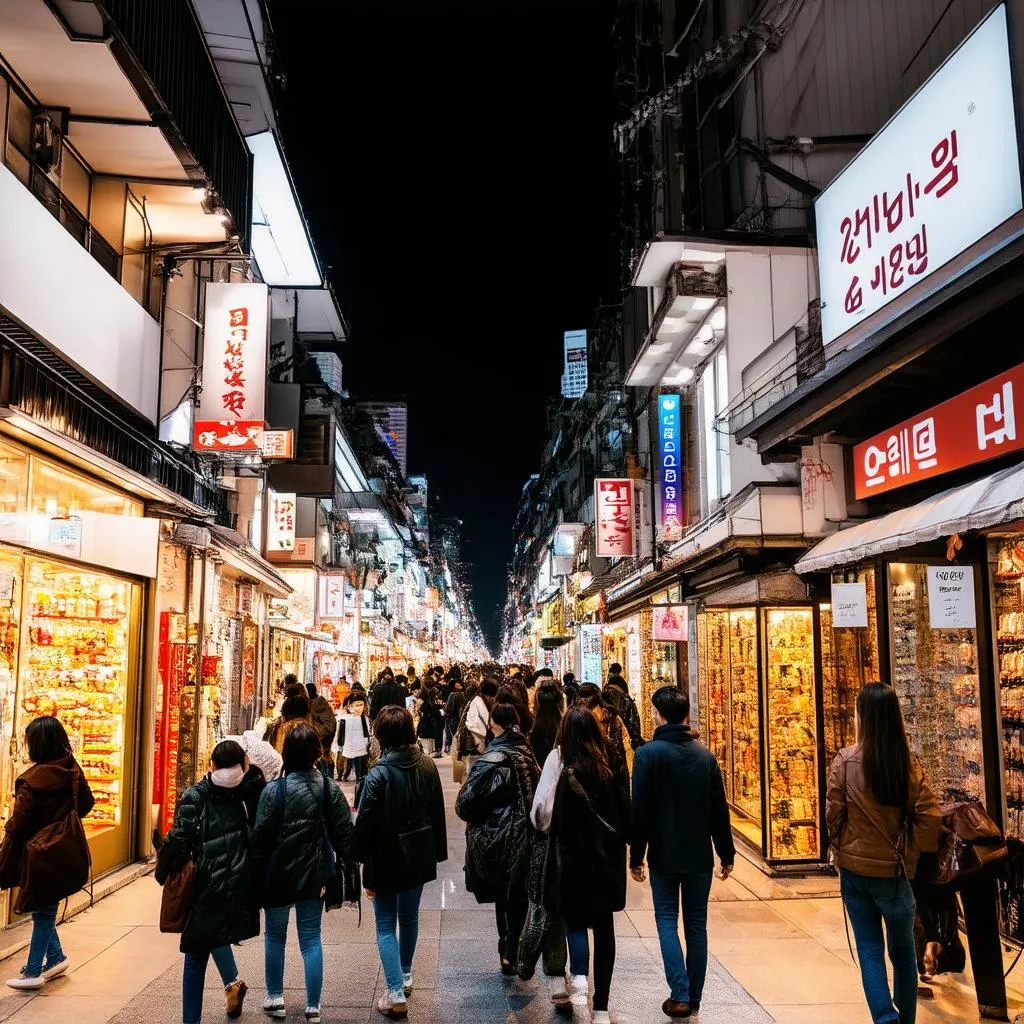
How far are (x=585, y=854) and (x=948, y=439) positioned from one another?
15.3 feet

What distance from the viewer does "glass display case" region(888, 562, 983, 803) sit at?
7953mm

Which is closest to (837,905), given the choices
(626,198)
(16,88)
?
(16,88)

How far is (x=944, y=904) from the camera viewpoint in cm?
635

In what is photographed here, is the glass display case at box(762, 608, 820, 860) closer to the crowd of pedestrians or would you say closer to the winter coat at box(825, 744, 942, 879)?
the crowd of pedestrians

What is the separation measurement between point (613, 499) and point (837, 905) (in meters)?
13.5

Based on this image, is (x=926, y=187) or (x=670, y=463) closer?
(x=926, y=187)

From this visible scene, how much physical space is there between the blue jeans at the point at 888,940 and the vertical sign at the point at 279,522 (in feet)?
60.6

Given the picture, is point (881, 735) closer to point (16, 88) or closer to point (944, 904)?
point (944, 904)

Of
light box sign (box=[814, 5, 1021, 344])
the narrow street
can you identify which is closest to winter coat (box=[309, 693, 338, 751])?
the narrow street

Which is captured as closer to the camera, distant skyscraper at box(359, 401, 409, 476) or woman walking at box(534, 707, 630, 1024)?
woman walking at box(534, 707, 630, 1024)

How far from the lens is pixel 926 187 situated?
7902mm

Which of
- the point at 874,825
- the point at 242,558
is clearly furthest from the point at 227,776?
the point at 242,558

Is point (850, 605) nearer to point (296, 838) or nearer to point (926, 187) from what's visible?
point (926, 187)

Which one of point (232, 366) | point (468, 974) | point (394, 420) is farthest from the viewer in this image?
point (394, 420)
